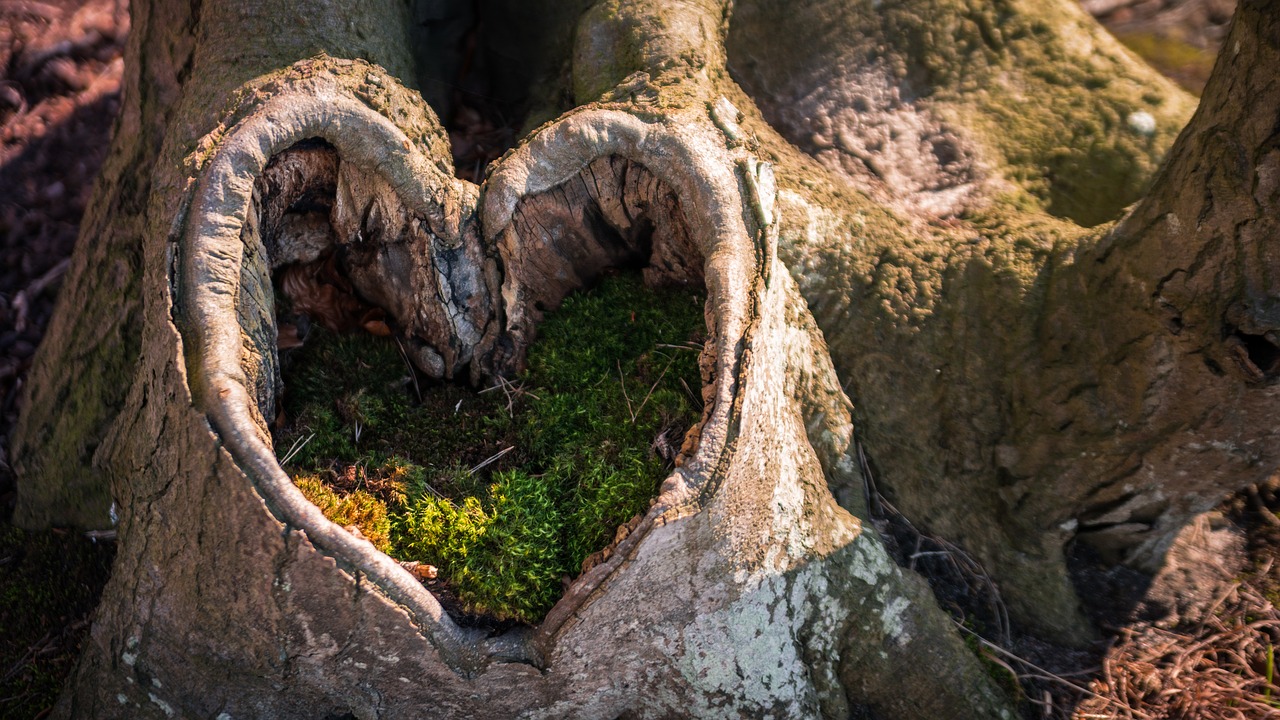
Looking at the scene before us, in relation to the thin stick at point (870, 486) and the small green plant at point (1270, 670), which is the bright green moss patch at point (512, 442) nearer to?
the thin stick at point (870, 486)

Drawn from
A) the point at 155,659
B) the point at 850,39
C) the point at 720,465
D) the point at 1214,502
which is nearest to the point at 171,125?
the point at 155,659

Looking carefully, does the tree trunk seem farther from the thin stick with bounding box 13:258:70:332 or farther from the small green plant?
the thin stick with bounding box 13:258:70:332

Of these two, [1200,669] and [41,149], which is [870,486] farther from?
[41,149]

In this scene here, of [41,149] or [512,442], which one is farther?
[41,149]

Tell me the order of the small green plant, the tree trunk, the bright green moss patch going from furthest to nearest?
the small green plant, the bright green moss patch, the tree trunk

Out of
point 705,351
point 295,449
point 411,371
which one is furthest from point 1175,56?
point 295,449

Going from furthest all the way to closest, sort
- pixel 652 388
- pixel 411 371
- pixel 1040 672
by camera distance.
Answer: pixel 1040 672 → pixel 411 371 → pixel 652 388

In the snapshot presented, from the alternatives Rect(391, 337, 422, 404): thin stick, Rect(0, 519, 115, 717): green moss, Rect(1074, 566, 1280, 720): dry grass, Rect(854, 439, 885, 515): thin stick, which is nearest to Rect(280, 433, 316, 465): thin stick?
Rect(391, 337, 422, 404): thin stick

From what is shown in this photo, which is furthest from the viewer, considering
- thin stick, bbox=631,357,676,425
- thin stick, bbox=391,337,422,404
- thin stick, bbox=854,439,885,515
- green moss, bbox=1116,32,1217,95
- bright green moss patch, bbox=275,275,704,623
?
green moss, bbox=1116,32,1217,95
